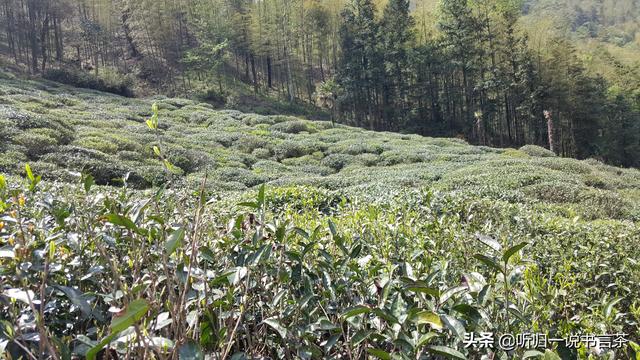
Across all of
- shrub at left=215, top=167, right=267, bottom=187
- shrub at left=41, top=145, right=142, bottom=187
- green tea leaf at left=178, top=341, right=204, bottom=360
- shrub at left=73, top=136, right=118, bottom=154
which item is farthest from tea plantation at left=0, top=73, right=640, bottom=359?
shrub at left=73, top=136, right=118, bottom=154

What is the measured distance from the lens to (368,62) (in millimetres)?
44875

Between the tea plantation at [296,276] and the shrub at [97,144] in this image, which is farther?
the shrub at [97,144]

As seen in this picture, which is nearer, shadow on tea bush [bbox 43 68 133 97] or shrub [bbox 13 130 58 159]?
shrub [bbox 13 130 58 159]

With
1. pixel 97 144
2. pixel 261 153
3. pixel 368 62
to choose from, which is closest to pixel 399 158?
pixel 261 153

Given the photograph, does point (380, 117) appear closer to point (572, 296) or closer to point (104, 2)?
point (104, 2)

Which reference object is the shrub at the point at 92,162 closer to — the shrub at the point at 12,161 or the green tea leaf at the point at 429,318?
the shrub at the point at 12,161

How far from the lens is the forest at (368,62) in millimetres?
39656

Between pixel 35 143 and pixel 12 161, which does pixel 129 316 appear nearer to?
pixel 12 161

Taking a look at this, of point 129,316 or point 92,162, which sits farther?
point 92,162

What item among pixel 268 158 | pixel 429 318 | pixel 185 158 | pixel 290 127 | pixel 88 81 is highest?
pixel 88 81

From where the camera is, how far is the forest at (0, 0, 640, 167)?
3966 cm

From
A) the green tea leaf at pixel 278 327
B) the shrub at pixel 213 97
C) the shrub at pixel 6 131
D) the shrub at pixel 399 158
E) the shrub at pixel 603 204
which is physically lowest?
the shrub at pixel 603 204

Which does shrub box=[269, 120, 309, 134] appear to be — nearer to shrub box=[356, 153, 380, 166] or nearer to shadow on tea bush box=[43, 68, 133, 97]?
shrub box=[356, 153, 380, 166]

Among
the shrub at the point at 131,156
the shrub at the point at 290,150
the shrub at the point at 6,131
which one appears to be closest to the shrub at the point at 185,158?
the shrub at the point at 131,156
